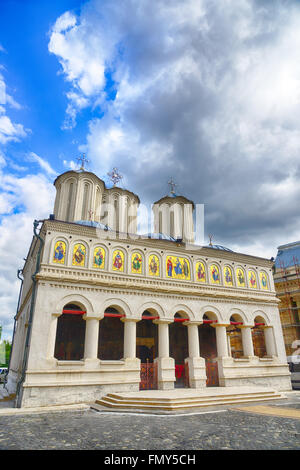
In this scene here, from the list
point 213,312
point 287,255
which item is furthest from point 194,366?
point 287,255

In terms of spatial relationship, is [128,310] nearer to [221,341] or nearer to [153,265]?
[153,265]

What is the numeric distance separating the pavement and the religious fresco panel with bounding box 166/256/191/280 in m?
7.86

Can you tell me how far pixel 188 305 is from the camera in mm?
18172

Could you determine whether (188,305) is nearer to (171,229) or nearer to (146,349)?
(146,349)

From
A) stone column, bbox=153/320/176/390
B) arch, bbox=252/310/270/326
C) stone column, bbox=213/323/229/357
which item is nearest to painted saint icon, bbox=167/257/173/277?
stone column, bbox=153/320/176/390

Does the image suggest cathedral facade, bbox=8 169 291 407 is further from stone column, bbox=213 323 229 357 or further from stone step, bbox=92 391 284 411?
stone step, bbox=92 391 284 411

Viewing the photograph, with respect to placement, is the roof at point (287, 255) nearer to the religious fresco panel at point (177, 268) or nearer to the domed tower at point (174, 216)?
the domed tower at point (174, 216)

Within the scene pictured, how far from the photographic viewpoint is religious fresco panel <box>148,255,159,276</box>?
58.5 feet

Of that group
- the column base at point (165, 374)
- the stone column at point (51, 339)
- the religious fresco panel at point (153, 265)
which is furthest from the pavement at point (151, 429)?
the religious fresco panel at point (153, 265)

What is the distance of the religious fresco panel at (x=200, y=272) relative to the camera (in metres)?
19.4

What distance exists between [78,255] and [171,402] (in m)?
8.38

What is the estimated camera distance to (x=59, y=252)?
1559cm

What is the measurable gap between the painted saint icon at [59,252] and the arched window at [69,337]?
3676 mm

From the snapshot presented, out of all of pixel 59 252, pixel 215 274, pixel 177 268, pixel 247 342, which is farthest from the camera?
pixel 215 274
